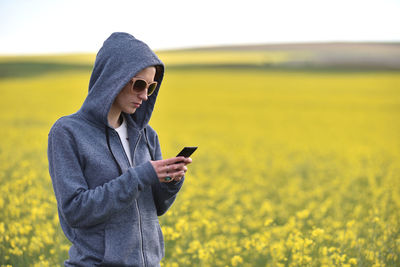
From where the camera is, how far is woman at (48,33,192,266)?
6.21 ft

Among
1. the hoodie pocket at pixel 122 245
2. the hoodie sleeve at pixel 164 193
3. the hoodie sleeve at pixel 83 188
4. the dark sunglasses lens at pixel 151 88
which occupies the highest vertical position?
the dark sunglasses lens at pixel 151 88

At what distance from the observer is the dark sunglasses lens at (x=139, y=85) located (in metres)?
2.07

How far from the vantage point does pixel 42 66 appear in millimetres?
53438

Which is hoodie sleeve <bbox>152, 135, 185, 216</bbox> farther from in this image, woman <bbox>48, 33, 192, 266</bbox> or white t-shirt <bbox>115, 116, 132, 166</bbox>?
white t-shirt <bbox>115, 116, 132, 166</bbox>

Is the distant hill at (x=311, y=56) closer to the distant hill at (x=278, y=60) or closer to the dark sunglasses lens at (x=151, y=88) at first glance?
the distant hill at (x=278, y=60)

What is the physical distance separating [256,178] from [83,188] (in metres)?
6.92

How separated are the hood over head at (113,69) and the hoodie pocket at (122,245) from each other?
0.50 m

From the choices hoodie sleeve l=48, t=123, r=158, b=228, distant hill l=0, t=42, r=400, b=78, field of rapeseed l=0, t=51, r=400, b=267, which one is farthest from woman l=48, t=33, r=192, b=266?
distant hill l=0, t=42, r=400, b=78

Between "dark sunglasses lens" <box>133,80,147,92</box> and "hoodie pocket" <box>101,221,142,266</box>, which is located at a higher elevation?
"dark sunglasses lens" <box>133,80,147,92</box>

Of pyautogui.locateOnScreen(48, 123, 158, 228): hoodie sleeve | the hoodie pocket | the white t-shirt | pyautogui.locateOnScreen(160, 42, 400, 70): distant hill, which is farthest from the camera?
pyautogui.locateOnScreen(160, 42, 400, 70): distant hill

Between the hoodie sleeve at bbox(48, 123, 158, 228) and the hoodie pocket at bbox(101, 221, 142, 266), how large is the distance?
125 mm

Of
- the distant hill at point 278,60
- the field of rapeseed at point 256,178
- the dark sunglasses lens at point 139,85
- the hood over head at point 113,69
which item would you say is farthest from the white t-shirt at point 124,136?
the distant hill at point 278,60

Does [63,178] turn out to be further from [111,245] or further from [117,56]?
[117,56]

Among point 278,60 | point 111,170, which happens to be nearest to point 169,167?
point 111,170
